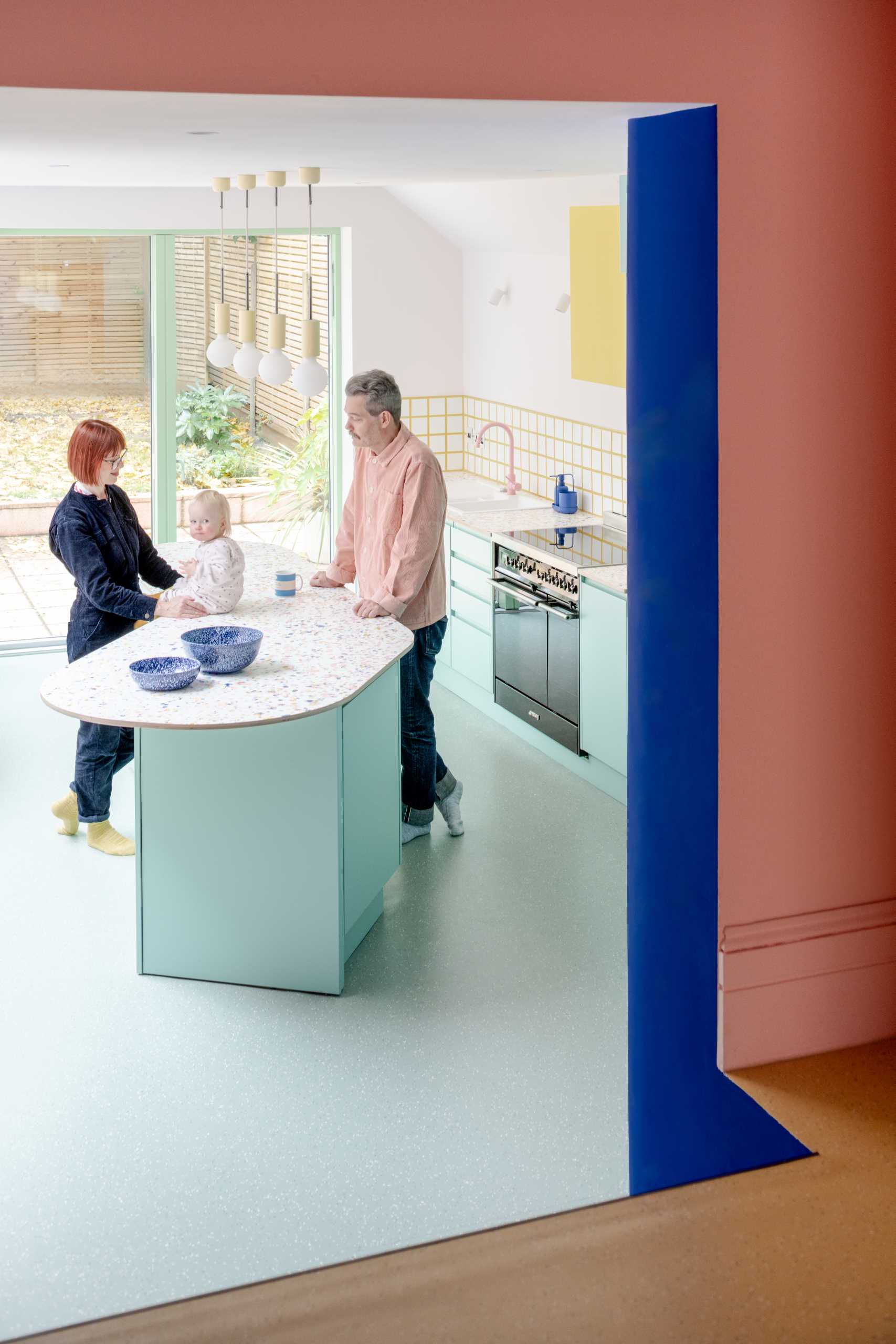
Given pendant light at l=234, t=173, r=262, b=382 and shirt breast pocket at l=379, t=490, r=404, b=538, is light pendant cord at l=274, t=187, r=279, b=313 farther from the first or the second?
shirt breast pocket at l=379, t=490, r=404, b=538

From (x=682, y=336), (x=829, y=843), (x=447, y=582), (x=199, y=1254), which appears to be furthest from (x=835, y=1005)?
(x=447, y=582)

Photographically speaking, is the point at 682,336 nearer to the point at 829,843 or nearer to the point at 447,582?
the point at 829,843

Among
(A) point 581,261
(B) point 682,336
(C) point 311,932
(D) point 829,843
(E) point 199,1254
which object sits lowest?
(E) point 199,1254

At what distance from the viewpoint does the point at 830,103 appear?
1.75 metres

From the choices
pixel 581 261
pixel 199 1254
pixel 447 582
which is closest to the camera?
pixel 199 1254

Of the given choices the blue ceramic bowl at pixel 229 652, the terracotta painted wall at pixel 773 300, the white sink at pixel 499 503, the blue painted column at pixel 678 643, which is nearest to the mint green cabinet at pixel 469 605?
the white sink at pixel 499 503

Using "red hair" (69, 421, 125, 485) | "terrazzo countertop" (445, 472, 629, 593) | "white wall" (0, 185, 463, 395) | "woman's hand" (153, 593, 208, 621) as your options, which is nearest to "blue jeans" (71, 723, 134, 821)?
"woman's hand" (153, 593, 208, 621)

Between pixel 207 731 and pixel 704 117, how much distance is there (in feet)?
8.17

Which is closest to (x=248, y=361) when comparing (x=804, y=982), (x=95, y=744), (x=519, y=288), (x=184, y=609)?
(x=184, y=609)

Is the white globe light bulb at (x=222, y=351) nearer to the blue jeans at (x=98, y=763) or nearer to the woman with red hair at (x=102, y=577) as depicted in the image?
Result: the woman with red hair at (x=102, y=577)

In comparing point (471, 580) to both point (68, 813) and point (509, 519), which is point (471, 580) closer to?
point (509, 519)

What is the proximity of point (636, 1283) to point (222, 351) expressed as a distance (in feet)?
16.5

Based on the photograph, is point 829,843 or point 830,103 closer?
point 830,103

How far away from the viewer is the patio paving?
7.24 m
